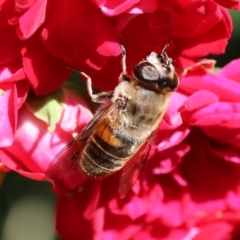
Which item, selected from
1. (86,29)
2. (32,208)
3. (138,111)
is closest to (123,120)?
(138,111)

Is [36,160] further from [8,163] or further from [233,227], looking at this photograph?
[233,227]

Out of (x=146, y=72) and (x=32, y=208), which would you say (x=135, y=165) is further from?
(x=32, y=208)

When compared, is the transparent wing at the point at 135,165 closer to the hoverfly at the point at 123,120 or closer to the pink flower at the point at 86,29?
the hoverfly at the point at 123,120

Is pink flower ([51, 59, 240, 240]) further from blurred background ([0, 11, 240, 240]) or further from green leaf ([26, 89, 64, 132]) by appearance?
blurred background ([0, 11, 240, 240])

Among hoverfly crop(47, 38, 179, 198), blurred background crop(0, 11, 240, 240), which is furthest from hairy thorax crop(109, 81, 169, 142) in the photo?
blurred background crop(0, 11, 240, 240)

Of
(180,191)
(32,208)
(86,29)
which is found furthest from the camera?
(32,208)

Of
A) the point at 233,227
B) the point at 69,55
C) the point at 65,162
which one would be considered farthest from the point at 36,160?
the point at 233,227

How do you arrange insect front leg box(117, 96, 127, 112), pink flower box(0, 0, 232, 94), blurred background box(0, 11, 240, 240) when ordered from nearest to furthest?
pink flower box(0, 0, 232, 94) < insect front leg box(117, 96, 127, 112) < blurred background box(0, 11, 240, 240)

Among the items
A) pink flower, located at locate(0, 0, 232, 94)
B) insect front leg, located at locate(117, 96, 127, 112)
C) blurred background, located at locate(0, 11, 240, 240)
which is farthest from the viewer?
blurred background, located at locate(0, 11, 240, 240)
